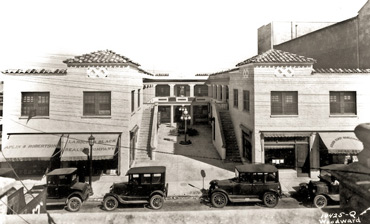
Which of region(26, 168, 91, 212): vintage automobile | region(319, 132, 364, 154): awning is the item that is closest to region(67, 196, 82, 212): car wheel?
region(26, 168, 91, 212): vintage automobile

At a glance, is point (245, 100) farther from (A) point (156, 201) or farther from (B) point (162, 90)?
(B) point (162, 90)

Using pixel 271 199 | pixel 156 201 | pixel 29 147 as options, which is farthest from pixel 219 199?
pixel 29 147

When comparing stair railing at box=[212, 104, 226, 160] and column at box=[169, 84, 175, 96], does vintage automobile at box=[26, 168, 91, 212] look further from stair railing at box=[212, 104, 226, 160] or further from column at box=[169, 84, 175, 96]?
column at box=[169, 84, 175, 96]

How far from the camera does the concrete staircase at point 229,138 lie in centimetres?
2301

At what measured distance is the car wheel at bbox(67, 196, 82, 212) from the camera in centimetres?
1342

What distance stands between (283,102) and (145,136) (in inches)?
501

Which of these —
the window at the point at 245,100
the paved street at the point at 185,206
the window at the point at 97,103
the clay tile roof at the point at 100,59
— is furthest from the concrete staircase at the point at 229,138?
the clay tile roof at the point at 100,59

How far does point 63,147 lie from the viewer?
17812 mm

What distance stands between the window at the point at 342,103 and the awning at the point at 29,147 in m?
19.6

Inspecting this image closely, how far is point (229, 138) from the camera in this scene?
2472cm

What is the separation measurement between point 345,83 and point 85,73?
18.4 m

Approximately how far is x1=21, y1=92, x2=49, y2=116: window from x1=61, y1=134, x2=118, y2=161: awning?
8.43 feet

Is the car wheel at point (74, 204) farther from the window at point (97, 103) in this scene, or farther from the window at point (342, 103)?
the window at point (342, 103)

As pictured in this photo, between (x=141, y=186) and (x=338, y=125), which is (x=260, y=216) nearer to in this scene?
(x=141, y=186)
